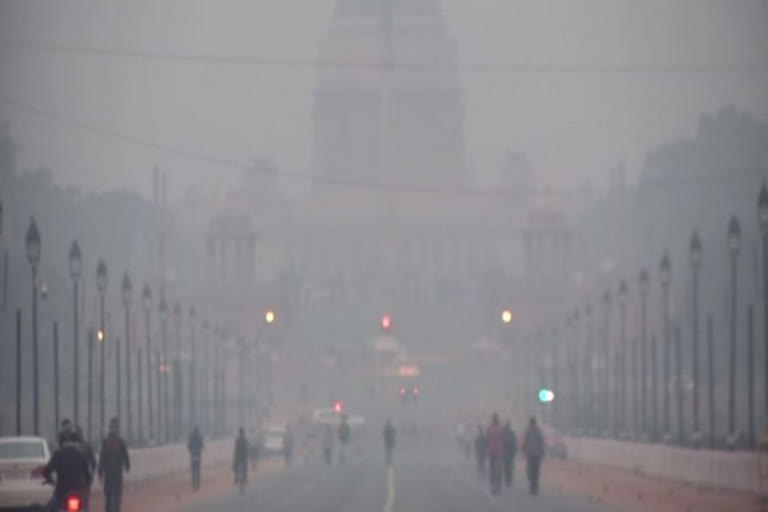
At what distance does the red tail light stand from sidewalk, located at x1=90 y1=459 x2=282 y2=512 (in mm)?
14111

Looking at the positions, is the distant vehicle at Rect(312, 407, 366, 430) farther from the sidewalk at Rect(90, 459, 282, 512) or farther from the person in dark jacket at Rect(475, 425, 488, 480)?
the person in dark jacket at Rect(475, 425, 488, 480)

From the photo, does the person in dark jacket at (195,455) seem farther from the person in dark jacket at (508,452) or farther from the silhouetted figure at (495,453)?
the person in dark jacket at (508,452)

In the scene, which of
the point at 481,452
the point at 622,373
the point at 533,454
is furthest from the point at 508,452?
the point at 622,373

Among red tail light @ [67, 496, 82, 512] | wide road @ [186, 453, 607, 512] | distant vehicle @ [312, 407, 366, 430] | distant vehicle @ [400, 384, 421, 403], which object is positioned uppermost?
distant vehicle @ [400, 384, 421, 403]

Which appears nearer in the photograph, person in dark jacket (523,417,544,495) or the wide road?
the wide road

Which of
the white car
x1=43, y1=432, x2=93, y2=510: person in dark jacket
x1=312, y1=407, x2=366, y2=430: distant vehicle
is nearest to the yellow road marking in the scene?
the white car

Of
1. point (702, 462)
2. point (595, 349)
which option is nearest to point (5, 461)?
point (702, 462)

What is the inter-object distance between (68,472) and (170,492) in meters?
25.4

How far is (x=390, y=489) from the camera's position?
70062 mm

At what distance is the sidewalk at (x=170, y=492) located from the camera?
59784mm

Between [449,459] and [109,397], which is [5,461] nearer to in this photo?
[449,459]

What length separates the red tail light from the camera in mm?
42750

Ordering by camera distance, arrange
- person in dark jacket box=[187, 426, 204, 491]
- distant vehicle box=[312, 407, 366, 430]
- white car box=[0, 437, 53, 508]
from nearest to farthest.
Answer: white car box=[0, 437, 53, 508]
person in dark jacket box=[187, 426, 204, 491]
distant vehicle box=[312, 407, 366, 430]

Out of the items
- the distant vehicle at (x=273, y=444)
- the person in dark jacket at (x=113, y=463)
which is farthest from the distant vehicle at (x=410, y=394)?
the person in dark jacket at (x=113, y=463)
